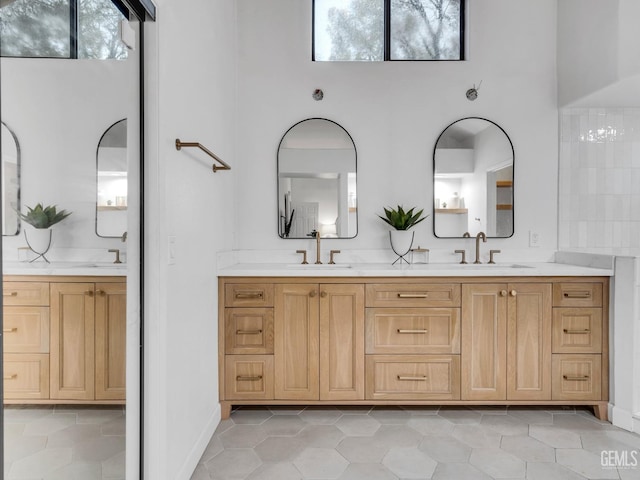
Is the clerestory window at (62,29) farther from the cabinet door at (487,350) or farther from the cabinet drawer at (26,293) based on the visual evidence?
the cabinet door at (487,350)

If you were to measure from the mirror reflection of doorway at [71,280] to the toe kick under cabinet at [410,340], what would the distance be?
93cm

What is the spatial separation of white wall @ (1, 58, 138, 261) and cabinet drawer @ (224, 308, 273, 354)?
116 centimetres

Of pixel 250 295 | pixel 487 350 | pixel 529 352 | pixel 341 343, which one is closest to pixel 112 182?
pixel 250 295

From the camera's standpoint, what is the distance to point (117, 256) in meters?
1.29

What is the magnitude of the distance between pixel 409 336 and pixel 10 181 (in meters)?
2.04

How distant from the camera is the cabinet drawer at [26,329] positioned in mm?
848

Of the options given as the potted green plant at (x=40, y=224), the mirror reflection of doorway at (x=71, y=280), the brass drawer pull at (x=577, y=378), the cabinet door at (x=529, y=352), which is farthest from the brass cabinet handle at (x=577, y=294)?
the potted green plant at (x=40, y=224)

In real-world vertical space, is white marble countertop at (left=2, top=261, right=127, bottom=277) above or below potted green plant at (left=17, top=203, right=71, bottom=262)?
below

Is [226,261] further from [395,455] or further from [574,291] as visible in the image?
[574,291]

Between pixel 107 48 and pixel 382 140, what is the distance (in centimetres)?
200

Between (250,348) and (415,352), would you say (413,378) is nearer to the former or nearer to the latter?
(415,352)

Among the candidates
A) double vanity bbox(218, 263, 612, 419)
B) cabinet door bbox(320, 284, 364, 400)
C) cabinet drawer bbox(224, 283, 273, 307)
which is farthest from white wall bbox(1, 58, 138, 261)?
cabinet door bbox(320, 284, 364, 400)

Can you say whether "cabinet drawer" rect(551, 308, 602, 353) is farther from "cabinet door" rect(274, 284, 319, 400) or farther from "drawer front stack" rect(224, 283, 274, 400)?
"drawer front stack" rect(224, 283, 274, 400)

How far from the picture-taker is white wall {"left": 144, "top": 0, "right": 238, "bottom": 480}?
57.0 inches
